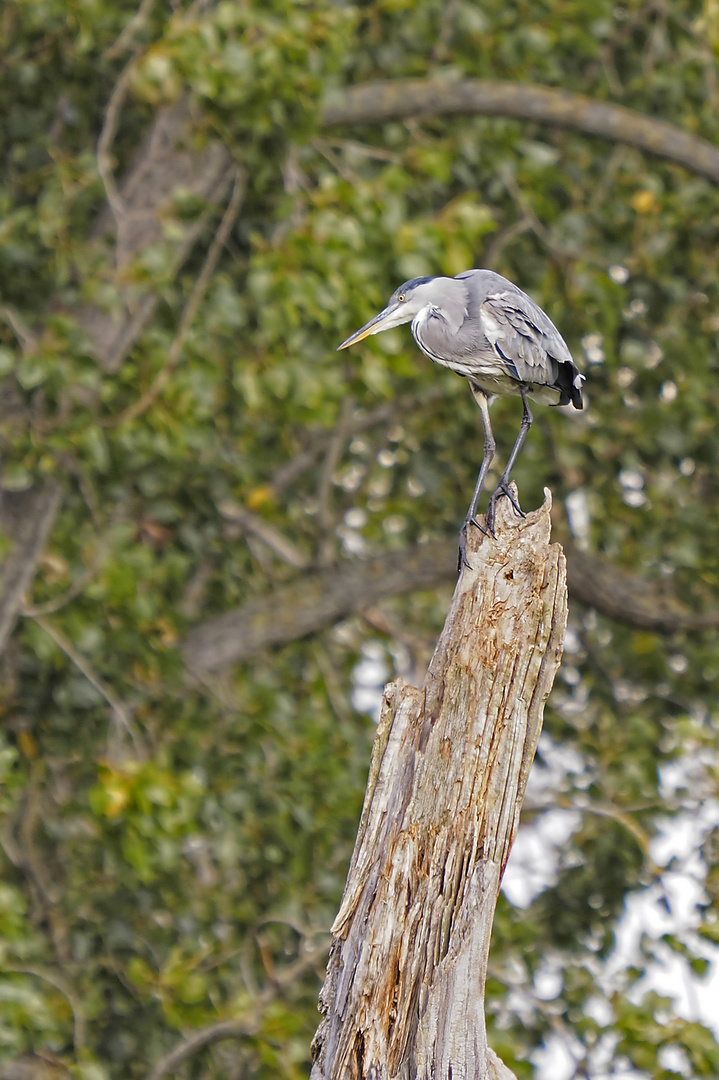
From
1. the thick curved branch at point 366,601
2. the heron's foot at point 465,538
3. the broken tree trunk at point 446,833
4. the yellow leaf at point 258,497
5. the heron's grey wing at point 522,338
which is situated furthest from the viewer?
the yellow leaf at point 258,497

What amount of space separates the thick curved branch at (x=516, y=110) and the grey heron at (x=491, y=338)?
2176mm

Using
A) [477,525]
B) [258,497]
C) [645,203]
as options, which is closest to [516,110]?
[645,203]

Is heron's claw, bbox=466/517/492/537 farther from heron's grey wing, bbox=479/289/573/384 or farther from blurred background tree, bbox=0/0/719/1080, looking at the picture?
blurred background tree, bbox=0/0/719/1080

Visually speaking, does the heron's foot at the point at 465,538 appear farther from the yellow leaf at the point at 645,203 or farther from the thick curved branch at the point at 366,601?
the yellow leaf at the point at 645,203

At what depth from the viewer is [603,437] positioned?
6.21 m

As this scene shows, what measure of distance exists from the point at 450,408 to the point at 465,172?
96 centimetres

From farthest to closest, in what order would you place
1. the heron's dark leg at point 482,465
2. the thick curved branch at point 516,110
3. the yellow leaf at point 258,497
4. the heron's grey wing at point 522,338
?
the yellow leaf at point 258,497 < the thick curved branch at point 516,110 < the heron's grey wing at point 522,338 < the heron's dark leg at point 482,465

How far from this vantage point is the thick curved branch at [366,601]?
6016mm

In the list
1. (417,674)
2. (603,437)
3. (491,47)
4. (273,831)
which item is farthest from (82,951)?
(491,47)

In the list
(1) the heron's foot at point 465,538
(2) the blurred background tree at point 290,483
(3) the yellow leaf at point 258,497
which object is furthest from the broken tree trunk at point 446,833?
(3) the yellow leaf at point 258,497

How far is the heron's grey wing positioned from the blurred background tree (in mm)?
1464

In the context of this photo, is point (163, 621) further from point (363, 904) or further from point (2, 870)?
point (363, 904)

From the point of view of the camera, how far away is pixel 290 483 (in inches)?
271

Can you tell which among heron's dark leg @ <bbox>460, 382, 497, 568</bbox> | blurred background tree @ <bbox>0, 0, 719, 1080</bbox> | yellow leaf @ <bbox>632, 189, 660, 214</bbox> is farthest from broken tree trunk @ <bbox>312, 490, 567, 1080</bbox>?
yellow leaf @ <bbox>632, 189, 660, 214</bbox>
